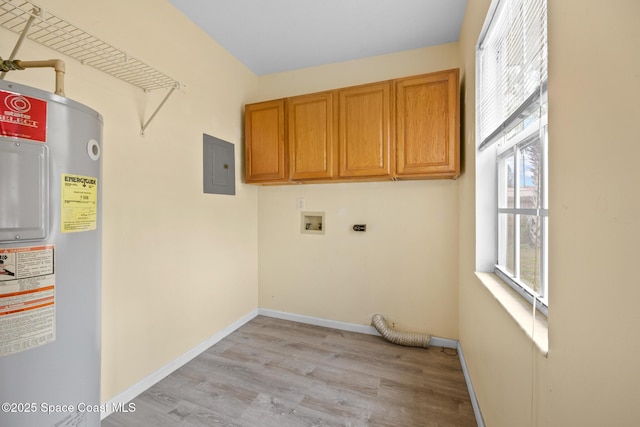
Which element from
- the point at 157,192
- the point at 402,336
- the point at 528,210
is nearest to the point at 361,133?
the point at 528,210

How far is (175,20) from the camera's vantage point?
2.05 metres

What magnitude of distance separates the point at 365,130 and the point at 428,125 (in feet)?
1.73

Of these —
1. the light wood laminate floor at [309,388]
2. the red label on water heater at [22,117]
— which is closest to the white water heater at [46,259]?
the red label on water heater at [22,117]

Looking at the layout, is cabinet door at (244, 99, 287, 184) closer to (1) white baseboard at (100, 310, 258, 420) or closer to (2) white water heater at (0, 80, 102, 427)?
(1) white baseboard at (100, 310, 258, 420)

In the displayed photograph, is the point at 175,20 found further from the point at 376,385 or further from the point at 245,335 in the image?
the point at 376,385

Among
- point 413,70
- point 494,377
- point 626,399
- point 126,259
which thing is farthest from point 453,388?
point 413,70

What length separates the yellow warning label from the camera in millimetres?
902

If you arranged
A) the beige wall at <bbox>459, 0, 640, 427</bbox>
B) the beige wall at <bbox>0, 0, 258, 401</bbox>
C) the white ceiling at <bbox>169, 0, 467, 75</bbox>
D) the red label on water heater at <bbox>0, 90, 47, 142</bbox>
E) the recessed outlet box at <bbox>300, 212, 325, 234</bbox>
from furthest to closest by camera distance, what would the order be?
the recessed outlet box at <bbox>300, 212, 325, 234</bbox> < the white ceiling at <bbox>169, 0, 467, 75</bbox> < the beige wall at <bbox>0, 0, 258, 401</bbox> < the red label on water heater at <bbox>0, 90, 47, 142</bbox> < the beige wall at <bbox>459, 0, 640, 427</bbox>

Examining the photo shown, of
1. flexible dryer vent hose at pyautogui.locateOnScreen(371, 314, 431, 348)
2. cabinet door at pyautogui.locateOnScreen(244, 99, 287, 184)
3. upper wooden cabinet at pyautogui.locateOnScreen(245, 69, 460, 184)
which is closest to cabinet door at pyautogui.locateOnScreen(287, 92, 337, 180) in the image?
upper wooden cabinet at pyautogui.locateOnScreen(245, 69, 460, 184)

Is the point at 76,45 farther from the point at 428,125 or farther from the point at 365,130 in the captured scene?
the point at 428,125

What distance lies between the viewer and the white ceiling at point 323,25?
199 centimetres

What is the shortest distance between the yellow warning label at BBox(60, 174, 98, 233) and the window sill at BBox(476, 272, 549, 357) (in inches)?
63.5

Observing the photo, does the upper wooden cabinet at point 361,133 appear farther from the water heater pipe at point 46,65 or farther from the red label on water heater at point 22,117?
the red label on water heater at point 22,117

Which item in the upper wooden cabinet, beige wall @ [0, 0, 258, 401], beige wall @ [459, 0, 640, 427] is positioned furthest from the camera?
the upper wooden cabinet
